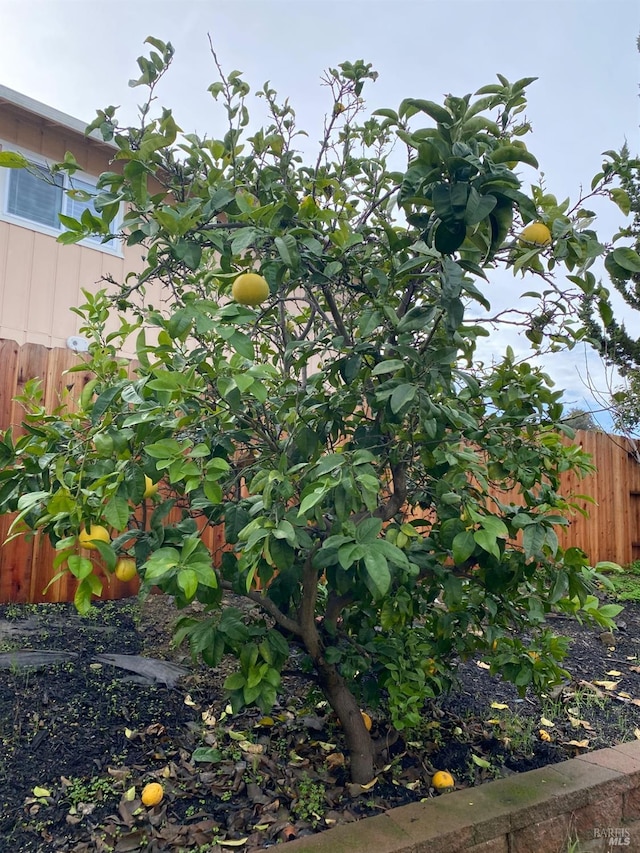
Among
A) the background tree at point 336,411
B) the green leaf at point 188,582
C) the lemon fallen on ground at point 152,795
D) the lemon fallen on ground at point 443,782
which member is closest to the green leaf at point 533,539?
the background tree at point 336,411

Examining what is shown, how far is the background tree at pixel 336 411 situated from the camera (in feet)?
4.72

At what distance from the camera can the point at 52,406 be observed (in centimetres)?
388

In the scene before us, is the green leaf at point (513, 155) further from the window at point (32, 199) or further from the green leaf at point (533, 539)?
the window at point (32, 199)

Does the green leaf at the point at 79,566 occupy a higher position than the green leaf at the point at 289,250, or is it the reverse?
the green leaf at the point at 289,250

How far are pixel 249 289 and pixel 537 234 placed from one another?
0.81 m

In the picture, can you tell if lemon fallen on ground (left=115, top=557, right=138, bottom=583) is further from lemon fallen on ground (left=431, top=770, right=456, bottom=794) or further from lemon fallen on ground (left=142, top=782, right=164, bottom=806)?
lemon fallen on ground (left=431, top=770, right=456, bottom=794)

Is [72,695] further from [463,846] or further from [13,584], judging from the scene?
[463,846]

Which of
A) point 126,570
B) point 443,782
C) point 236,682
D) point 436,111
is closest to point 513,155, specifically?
point 436,111

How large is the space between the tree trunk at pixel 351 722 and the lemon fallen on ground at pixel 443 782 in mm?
235

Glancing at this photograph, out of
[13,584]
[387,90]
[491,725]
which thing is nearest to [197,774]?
[491,725]

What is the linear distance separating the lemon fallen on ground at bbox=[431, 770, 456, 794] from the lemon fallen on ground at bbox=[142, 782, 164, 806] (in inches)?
38.5

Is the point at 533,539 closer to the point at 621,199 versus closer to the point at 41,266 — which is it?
the point at 621,199

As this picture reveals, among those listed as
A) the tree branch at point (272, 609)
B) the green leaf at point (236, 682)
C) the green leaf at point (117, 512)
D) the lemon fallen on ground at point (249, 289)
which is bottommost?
the green leaf at point (236, 682)

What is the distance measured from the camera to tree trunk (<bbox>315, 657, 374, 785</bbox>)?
7.11ft
